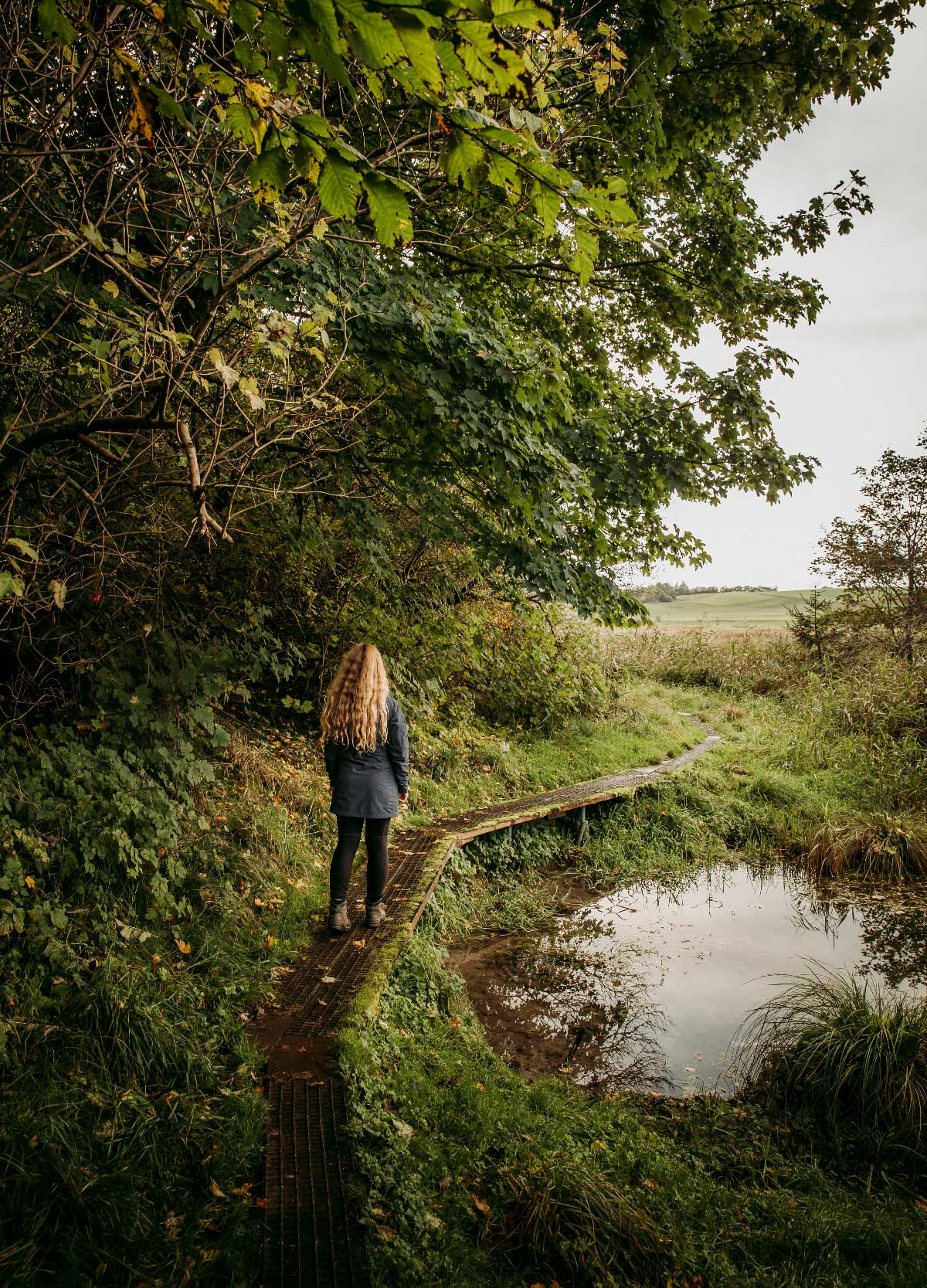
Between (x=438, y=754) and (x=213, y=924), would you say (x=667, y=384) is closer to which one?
(x=438, y=754)

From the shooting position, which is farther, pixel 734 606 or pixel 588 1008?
pixel 734 606

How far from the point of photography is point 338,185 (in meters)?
1.72

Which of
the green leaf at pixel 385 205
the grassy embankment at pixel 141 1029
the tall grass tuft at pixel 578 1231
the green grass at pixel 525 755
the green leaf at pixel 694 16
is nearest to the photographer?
the green leaf at pixel 385 205

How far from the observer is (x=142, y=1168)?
8.91ft

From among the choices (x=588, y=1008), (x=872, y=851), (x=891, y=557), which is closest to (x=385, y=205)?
(x=588, y=1008)

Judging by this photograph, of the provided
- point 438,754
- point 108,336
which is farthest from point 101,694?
point 438,754

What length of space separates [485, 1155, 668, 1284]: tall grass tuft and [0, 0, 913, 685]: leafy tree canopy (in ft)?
10.5

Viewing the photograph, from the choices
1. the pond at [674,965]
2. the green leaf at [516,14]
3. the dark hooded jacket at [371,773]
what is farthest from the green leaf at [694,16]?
the pond at [674,965]

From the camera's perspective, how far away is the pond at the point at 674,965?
491 cm

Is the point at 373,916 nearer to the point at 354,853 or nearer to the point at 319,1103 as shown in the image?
the point at 354,853

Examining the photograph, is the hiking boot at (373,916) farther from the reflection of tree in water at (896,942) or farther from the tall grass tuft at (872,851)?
the tall grass tuft at (872,851)

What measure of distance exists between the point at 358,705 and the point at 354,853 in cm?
107

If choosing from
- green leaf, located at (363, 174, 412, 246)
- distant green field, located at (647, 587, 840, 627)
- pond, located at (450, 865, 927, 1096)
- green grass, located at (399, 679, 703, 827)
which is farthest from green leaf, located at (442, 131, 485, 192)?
distant green field, located at (647, 587, 840, 627)

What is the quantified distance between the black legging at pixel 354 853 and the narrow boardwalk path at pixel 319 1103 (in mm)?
290
